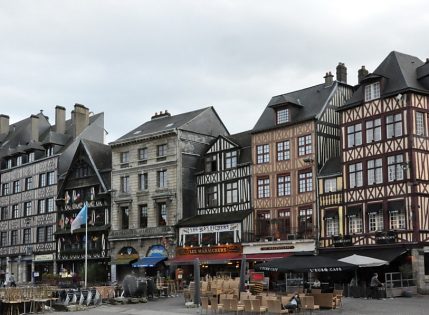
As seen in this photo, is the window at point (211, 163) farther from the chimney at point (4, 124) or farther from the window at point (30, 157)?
the chimney at point (4, 124)

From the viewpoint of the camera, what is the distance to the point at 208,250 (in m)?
38.9

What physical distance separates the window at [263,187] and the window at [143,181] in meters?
8.67

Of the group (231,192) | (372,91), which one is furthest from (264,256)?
(372,91)

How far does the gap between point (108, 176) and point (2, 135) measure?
17.3m

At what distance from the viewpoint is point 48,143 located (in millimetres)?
51438

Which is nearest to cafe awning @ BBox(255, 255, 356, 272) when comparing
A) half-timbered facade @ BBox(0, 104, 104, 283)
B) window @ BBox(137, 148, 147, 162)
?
window @ BBox(137, 148, 147, 162)

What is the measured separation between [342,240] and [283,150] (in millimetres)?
6353

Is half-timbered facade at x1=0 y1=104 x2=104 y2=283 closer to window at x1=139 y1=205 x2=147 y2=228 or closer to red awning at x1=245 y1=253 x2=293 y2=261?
window at x1=139 y1=205 x2=147 y2=228

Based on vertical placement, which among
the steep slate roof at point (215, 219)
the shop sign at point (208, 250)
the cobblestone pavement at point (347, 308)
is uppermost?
the steep slate roof at point (215, 219)

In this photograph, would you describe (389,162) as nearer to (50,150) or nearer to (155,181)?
(155,181)

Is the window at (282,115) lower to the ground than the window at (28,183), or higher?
higher

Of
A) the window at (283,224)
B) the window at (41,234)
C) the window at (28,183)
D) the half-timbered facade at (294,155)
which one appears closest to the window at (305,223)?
the half-timbered facade at (294,155)

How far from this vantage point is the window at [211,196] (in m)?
40.6

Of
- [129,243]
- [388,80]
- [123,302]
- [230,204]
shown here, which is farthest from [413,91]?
[129,243]
